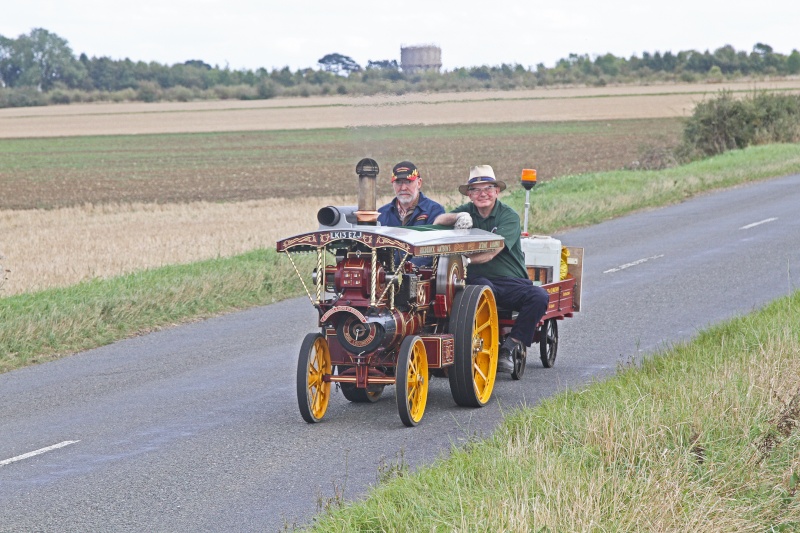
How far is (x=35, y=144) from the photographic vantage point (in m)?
72.4

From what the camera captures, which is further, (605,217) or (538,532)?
(605,217)

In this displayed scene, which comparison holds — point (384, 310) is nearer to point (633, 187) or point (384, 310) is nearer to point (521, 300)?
point (521, 300)

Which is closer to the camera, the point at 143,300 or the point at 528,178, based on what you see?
the point at 528,178

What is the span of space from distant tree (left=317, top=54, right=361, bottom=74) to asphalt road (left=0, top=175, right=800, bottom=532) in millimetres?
2581

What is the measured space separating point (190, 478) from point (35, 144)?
2738 inches

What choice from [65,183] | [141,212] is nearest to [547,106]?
[65,183]

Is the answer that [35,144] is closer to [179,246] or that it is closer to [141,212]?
[141,212]

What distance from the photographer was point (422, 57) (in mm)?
9305

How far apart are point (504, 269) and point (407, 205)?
91 cm

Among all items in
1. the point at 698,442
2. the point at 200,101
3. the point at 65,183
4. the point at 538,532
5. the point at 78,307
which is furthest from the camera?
the point at 200,101

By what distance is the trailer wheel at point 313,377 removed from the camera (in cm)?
776

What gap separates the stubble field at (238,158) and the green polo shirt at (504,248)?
3.91 feet

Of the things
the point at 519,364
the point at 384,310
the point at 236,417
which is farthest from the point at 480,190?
the point at 236,417

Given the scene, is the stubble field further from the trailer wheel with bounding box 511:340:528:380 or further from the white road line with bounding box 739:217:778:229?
the white road line with bounding box 739:217:778:229
